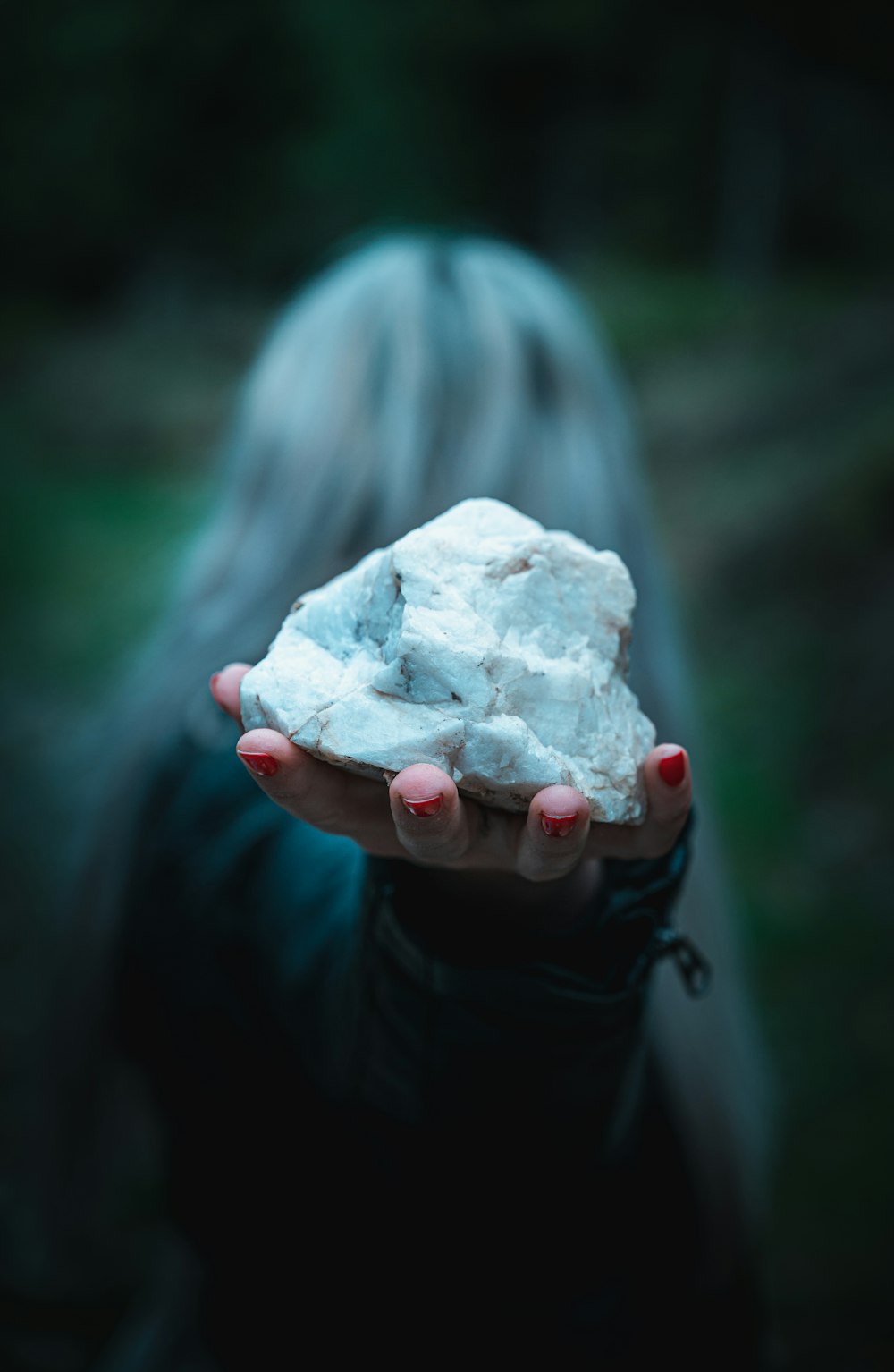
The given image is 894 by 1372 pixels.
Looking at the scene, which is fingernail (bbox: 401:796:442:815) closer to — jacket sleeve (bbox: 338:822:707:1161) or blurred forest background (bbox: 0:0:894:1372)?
jacket sleeve (bbox: 338:822:707:1161)

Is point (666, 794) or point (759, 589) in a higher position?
point (759, 589)

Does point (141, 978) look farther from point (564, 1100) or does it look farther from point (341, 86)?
point (341, 86)

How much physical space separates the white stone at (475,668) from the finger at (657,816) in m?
0.02

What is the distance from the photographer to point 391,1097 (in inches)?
34.0

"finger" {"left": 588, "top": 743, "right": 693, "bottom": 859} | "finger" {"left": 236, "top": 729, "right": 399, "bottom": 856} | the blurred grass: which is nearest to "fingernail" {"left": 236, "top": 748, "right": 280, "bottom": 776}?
"finger" {"left": 236, "top": 729, "right": 399, "bottom": 856}

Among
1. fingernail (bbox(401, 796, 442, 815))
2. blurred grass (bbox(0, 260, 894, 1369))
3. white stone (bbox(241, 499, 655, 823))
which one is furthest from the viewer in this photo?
blurred grass (bbox(0, 260, 894, 1369))

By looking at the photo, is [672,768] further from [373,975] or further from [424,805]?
[373,975]

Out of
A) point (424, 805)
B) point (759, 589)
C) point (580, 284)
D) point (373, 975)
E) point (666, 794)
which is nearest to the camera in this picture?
point (424, 805)

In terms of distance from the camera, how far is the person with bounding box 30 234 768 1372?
28.6 inches

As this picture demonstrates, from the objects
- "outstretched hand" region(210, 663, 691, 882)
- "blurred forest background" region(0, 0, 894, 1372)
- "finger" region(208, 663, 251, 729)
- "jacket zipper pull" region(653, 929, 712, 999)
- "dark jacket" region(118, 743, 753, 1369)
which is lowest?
"dark jacket" region(118, 743, 753, 1369)

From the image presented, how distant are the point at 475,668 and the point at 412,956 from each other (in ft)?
0.76

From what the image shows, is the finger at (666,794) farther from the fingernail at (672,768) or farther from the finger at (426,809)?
the finger at (426,809)

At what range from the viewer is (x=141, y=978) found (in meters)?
1.28

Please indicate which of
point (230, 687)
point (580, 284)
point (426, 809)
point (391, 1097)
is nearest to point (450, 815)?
point (426, 809)
